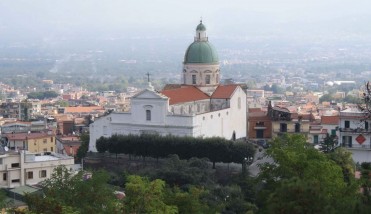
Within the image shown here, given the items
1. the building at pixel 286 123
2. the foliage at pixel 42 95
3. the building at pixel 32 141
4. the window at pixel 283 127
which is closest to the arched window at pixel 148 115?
the building at pixel 32 141

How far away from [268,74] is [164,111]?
156884 millimetres

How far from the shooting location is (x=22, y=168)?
30781 millimetres

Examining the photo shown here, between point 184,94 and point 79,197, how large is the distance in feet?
86.4

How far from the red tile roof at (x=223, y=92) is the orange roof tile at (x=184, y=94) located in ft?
1.66

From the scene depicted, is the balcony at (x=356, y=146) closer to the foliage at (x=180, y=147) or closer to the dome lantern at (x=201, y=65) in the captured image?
the foliage at (x=180, y=147)

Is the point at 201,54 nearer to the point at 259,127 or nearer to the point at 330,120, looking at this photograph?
the point at 259,127

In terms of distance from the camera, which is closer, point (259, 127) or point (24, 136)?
point (24, 136)

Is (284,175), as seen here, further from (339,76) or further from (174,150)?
(339,76)

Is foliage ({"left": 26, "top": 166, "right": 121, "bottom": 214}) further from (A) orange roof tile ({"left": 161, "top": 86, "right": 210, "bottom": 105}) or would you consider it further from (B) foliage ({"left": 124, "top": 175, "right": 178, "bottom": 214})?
(A) orange roof tile ({"left": 161, "top": 86, "right": 210, "bottom": 105})

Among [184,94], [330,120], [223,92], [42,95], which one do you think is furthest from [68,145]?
[42,95]

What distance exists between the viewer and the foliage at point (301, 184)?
1558 centimetres

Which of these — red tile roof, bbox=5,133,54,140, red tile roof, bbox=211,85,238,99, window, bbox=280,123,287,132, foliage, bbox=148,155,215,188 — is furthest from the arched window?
window, bbox=280,123,287,132

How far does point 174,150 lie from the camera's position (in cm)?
4019

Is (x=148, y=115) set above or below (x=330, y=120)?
above
